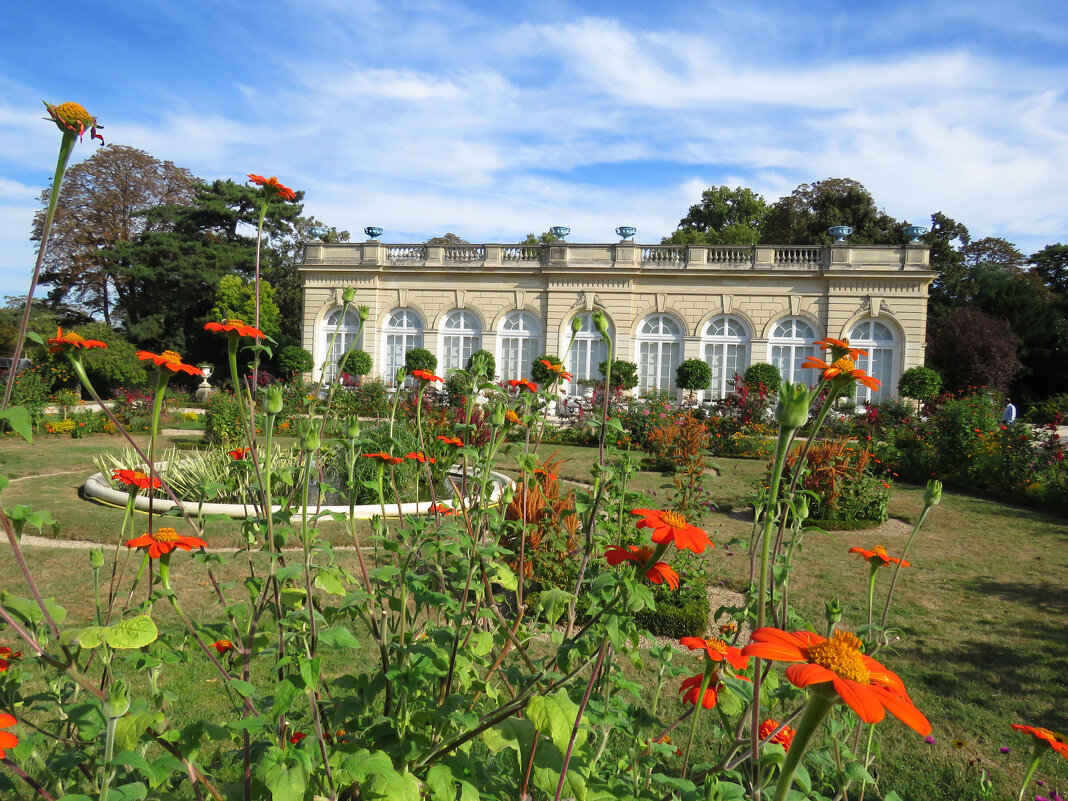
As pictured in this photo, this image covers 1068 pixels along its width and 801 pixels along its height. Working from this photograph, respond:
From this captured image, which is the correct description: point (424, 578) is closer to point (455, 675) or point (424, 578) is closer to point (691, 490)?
point (455, 675)

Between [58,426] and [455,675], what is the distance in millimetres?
14314

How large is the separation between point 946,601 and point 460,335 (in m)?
17.9

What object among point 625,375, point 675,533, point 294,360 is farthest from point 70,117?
point 294,360

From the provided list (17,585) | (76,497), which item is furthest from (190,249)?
(17,585)

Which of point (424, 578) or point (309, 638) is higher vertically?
point (424, 578)

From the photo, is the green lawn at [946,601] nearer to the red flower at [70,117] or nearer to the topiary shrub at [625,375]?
the red flower at [70,117]

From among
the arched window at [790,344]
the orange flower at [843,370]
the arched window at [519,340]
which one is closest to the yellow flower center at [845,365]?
the orange flower at [843,370]

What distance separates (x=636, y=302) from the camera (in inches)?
817

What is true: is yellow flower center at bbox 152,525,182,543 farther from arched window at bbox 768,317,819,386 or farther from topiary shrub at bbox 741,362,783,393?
arched window at bbox 768,317,819,386

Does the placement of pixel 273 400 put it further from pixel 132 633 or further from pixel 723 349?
pixel 723 349

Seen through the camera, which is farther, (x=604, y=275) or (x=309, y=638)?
(x=604, y=275)

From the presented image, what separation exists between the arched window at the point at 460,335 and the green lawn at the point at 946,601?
43.6 ft

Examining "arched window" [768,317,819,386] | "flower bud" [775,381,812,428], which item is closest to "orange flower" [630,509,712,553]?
"flower bud" [775,381,812,428]

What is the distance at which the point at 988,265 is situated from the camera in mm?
29266
